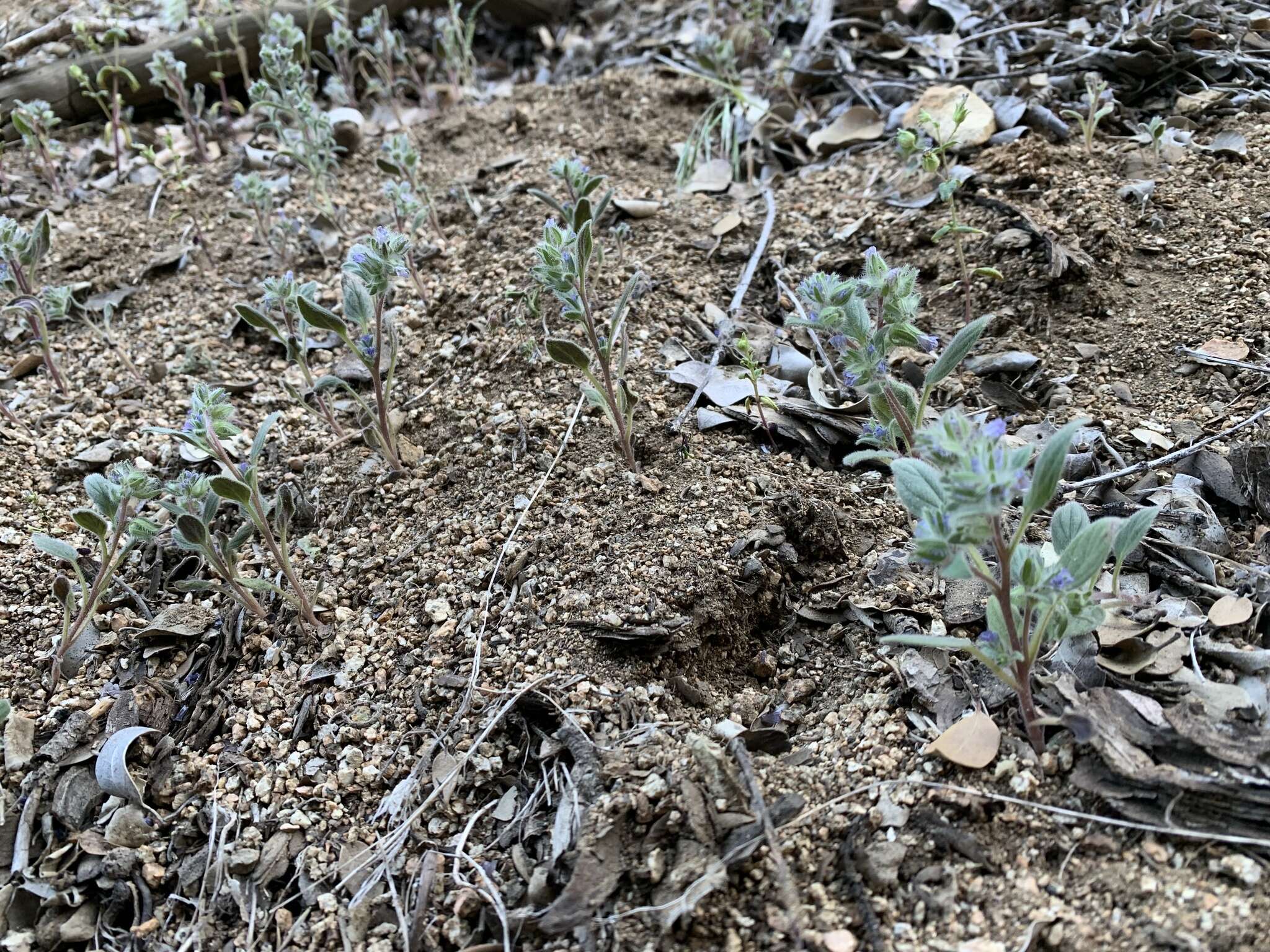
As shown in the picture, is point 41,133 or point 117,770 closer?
point 117,770

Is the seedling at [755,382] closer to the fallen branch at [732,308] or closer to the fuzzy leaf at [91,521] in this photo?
the fallen branch at [732,308]

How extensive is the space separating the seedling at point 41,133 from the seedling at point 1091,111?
3.55 m

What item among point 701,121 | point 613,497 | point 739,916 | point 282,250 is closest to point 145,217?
point 282,250

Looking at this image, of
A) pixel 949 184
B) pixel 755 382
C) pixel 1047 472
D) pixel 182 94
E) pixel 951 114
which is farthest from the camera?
pixel 182 94

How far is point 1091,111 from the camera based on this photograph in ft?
8.92

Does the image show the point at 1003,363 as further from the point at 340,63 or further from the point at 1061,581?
the point at 340,63

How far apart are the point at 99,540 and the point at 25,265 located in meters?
1.04

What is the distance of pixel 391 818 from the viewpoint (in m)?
1.65

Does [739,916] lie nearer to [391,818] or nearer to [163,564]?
[391,818]

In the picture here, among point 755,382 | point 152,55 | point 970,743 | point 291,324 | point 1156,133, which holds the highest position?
point 152,55

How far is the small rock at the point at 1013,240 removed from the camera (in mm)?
2470

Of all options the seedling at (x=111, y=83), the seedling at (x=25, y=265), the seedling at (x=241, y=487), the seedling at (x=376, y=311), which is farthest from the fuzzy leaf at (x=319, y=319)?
the seedling at (x=111, y=83)

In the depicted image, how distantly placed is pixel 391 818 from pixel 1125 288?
2126mm

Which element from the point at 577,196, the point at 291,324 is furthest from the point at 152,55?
the point at 577,196
